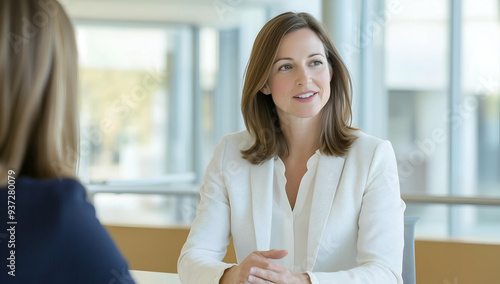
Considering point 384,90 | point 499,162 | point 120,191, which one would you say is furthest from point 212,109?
point 120,191

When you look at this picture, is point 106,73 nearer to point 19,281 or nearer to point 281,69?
point 281,69

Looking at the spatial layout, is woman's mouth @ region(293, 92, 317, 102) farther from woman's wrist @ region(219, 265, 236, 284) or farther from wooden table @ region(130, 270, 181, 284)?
wooden table @ region(130, 270, 181, 284)

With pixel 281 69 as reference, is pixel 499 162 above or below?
below

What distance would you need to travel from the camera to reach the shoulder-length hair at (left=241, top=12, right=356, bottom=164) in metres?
1.87

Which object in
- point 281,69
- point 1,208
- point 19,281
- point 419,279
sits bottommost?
point 419,279

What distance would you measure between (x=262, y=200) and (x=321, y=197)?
182 mm

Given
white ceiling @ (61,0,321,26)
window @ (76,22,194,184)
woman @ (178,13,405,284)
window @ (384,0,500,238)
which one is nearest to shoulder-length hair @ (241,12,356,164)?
woman @ (178,13,405,284)

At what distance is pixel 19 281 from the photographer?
858mm

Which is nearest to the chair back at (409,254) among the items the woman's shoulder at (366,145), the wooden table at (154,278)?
the woman's shoulder at (366,145)

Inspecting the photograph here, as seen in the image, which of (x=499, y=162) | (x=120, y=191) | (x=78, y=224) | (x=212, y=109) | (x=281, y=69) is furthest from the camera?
(x=212, y=109)

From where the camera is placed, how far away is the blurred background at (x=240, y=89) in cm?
499

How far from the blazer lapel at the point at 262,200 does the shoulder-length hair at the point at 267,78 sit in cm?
4

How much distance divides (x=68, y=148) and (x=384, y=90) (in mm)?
4704

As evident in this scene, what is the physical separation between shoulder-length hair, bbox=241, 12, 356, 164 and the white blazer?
39 millimetres
